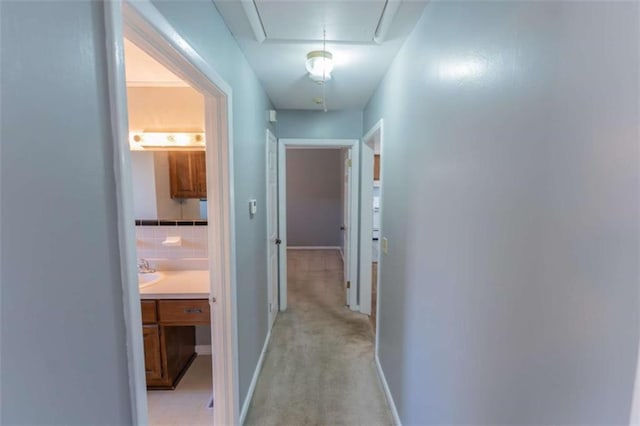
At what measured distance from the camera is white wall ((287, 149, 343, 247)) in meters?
6.98

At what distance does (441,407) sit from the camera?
1.27m

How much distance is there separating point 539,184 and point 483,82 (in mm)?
423

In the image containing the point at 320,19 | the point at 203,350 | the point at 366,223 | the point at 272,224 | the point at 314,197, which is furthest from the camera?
the point at 314,197

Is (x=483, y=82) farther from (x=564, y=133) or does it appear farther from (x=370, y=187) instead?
(x=370, y=187)

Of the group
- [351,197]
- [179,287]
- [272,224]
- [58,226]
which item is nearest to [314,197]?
[351,197]

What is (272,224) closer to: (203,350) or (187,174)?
(187,174)

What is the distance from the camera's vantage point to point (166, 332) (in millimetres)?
2217

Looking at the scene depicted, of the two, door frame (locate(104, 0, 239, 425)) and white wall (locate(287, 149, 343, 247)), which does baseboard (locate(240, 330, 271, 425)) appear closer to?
door frame (locate(104, 0, 239, 425))

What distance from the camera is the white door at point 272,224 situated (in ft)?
9.84

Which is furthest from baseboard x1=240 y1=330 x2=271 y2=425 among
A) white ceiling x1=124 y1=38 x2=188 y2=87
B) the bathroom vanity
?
white ceiling x1=124 y1=38 x2=188 y2=87

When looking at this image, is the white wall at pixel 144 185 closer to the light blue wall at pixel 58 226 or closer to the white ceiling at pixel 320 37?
the white ceiling at pixel 320 37

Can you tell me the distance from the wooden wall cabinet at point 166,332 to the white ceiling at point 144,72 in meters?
1.52

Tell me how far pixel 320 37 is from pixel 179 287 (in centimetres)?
190

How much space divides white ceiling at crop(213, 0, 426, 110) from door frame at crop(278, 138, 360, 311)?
2.61 ft
